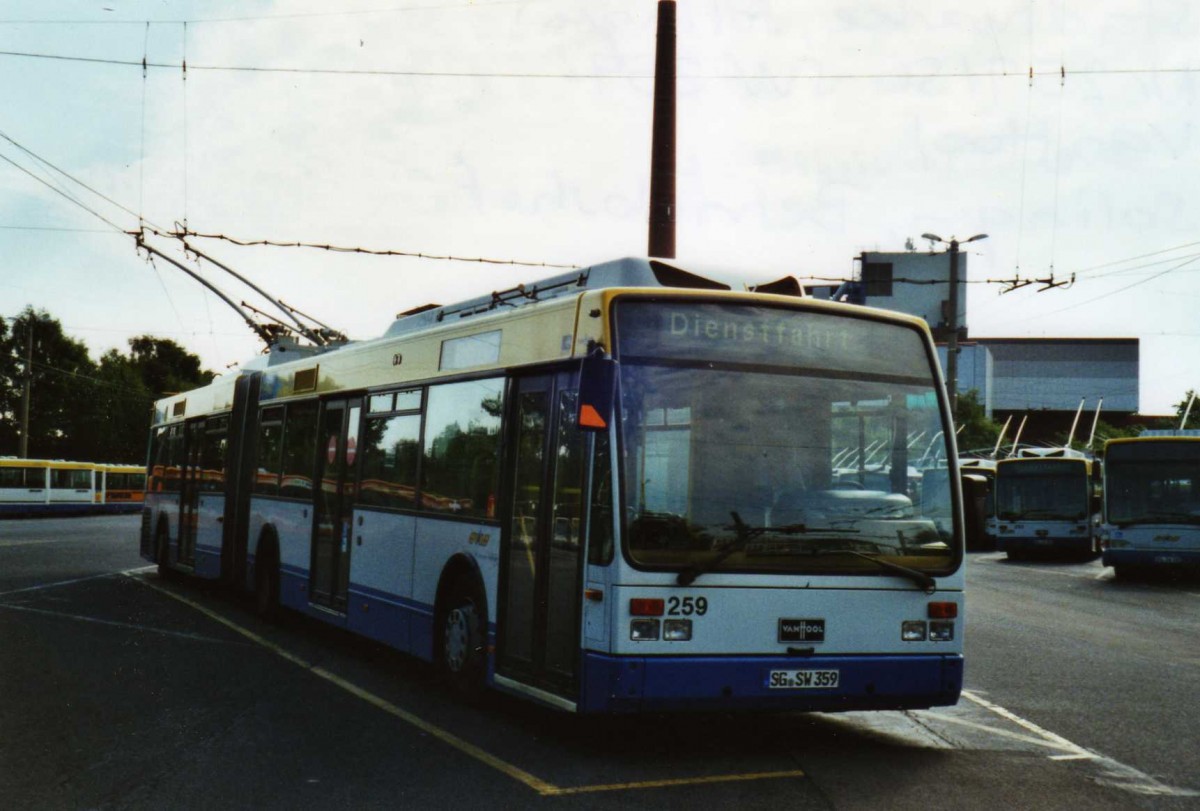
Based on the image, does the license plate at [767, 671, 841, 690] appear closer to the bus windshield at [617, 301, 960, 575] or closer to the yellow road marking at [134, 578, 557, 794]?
the bus windshield at [617, 301, 960, 575]

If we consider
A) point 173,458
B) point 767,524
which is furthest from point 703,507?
point 173,458

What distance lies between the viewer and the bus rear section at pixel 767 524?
7379 millimetres

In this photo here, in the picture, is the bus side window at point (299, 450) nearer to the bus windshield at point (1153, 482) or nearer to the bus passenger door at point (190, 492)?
the bus passenger door at point (190, 492)

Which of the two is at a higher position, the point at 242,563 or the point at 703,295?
the point at 703,295

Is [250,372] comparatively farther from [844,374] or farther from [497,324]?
[844,374]

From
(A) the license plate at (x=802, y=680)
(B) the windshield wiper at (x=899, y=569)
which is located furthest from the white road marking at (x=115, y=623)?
(B) the windshield wiper at (x=899, y=569)

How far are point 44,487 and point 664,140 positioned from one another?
4208 centimetres

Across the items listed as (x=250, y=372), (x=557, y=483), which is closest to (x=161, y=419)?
(x=250, y=372)

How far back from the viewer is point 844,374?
26.2ft

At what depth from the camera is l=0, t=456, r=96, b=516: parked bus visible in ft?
182

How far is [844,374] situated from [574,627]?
2.13 metres

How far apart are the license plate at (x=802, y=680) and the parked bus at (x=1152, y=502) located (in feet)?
65.2

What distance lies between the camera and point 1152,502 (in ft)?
85.0

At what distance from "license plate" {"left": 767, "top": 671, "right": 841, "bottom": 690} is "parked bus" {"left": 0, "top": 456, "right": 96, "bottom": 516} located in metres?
53.0
